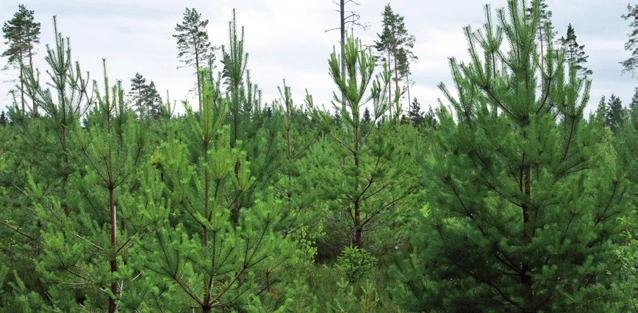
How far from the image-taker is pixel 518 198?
4.66 m

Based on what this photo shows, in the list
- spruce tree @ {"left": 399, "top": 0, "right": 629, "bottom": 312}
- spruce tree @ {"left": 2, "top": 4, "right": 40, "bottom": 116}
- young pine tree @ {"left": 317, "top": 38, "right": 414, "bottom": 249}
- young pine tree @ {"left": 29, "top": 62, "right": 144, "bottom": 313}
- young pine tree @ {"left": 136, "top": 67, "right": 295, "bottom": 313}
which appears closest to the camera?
young pine tree @ {"left": 136, "top": 67, "right": 295, "bottom": 313}

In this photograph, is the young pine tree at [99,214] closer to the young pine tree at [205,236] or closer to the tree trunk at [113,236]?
the tree trunk at [113,236]

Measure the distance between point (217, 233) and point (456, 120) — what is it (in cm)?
272

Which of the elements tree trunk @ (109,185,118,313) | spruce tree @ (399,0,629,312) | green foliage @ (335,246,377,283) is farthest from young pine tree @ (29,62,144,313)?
green foliage @ (335,246,377,283)

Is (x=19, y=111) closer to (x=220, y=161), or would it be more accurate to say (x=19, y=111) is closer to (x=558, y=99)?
(x=220, y=161)

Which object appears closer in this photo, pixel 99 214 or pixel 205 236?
pixel 205 236

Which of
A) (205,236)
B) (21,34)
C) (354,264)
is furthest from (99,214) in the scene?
(21,34)

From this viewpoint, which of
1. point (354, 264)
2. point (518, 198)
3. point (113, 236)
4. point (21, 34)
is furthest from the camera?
point (21, 34)

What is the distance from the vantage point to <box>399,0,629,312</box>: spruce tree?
448 cm

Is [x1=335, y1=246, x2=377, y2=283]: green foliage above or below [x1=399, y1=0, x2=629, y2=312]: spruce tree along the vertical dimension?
below

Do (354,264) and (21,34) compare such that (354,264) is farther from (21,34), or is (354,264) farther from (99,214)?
(21,34)

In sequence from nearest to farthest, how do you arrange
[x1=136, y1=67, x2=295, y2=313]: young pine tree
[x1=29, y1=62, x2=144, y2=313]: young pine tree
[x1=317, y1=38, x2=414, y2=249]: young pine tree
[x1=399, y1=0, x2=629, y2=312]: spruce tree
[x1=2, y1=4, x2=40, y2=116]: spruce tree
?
1. [x1=136, y1=67, x2=295, y2=313]: young pine tree
2. [x1=399, y1=0, x2=629, y2=312]: spruce tree
3. [x1=29, y1=62, x2=144, y2=313]: young pine tree
4. [x1=317, y1=38, x2=414, y2=249]: young pine tree
5. [x1=2, y1=4, x2=40, y2=116]: spruce tree

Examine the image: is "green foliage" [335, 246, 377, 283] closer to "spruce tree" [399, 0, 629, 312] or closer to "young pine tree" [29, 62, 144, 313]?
"spruce tree" [399, 0, 629, 312]

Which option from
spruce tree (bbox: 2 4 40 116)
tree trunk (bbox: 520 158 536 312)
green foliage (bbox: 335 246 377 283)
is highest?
spruce tree (bbox: 2 4 40 116)
